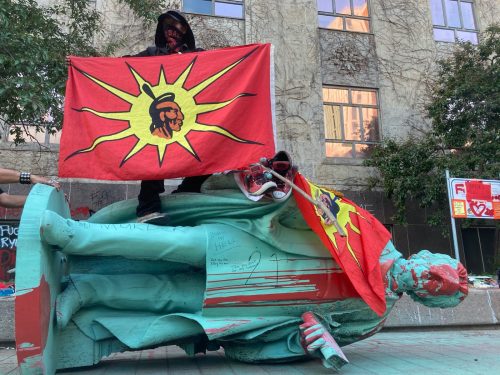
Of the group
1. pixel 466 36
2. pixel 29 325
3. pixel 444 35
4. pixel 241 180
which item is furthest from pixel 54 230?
pixel 466 36

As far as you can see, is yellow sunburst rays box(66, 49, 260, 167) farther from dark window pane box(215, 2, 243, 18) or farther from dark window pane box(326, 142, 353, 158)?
dark window pane box(215, 2, 243, 18)

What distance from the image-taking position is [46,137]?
10.4 m

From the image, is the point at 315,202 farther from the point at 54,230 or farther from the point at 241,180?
the point at 54,230

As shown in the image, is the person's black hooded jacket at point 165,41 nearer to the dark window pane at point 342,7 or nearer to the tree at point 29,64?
the tree at point 29,64

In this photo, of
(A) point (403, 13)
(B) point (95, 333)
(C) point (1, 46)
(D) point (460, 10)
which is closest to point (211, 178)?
(B) point (95, 333)

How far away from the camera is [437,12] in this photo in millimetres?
13430

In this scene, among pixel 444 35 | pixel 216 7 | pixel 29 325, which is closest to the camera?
pixel 29 325

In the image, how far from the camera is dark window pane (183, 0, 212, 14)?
11.6 m

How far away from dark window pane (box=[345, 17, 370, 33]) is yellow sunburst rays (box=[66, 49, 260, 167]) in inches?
388

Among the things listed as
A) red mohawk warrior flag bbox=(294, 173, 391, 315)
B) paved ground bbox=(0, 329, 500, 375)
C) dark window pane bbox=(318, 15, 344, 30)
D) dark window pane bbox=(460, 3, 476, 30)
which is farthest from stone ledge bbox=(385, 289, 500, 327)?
dark window pane bbox=(460, 3, 476, 30)

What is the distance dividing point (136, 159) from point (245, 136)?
2.91 ft

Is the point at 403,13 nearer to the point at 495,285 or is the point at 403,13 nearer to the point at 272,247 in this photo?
Result: the point at 495,285

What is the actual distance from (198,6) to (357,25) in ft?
14.9

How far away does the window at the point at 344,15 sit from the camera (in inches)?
496
